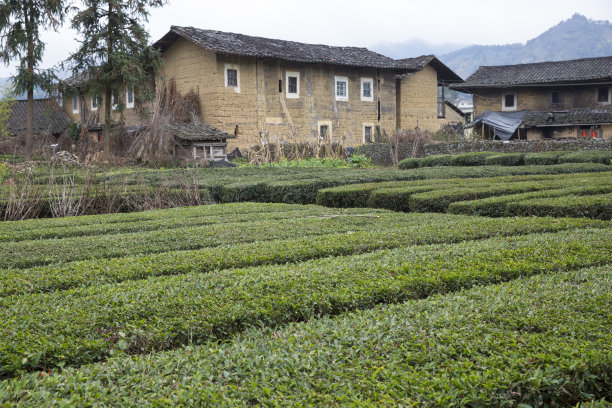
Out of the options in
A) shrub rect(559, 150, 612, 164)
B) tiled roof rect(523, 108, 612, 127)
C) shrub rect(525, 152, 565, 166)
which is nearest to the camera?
shrub rect(559, 150, 612, 164)

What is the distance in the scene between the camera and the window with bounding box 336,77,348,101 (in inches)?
1379

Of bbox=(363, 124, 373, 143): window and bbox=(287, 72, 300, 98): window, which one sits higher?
bbox=(287, 72, 300, 98): window

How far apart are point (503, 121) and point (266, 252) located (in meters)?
36.4

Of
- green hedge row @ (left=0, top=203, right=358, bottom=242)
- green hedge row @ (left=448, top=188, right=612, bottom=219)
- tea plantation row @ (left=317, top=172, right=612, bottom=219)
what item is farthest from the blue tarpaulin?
green hedge row @ (left=0, top=203, right=358, bottom=242)

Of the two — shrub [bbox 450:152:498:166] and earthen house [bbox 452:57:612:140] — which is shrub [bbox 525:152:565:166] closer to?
shrub [bbox 450:152:498:166]

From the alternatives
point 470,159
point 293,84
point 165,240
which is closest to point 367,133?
point 293,84

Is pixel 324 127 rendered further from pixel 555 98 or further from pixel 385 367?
pixel 385 367

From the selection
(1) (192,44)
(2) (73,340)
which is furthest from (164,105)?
(2) (73,340)

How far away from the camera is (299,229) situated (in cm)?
769

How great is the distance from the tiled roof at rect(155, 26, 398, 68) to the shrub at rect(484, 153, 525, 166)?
14598mm

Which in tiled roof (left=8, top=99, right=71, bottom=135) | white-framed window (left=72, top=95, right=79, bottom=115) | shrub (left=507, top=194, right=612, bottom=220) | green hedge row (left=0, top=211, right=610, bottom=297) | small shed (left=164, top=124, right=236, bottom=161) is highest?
white-framed window (left=72, top=95, right=79, bottom=115)

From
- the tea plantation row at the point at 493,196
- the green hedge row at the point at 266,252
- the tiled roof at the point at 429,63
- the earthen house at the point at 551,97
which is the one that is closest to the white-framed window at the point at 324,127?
the tiled roof at the point at 429,63

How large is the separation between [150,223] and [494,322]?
20.5ft

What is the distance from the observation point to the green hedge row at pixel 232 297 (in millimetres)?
3795
